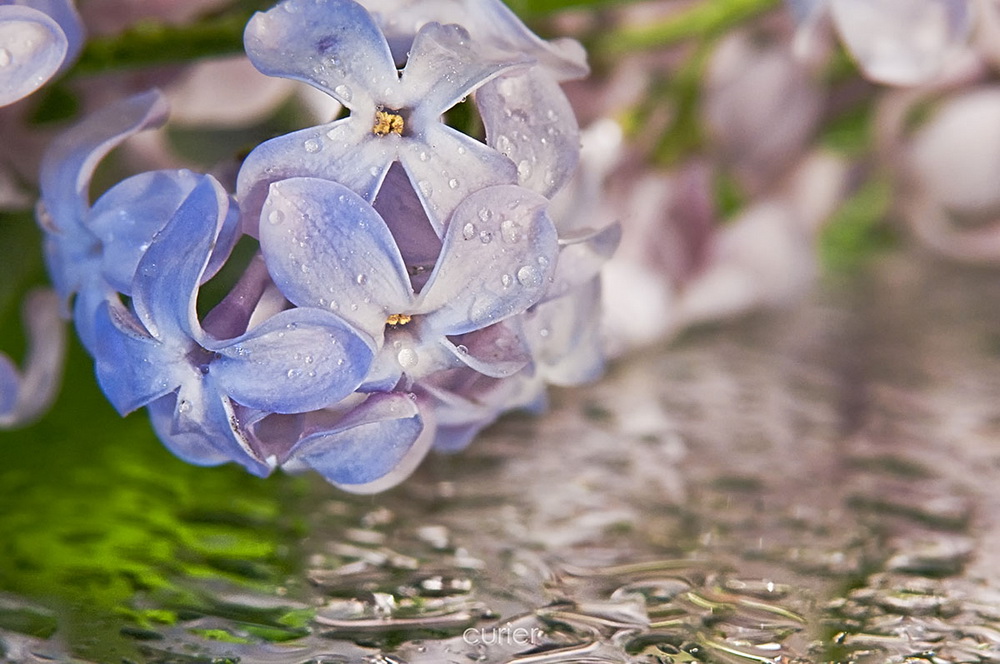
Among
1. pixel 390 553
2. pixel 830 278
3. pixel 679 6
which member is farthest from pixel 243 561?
pixel 830 278

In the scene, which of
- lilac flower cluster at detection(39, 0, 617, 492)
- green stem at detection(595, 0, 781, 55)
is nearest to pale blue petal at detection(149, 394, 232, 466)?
lilac flower cluster at detection(39, 0, 617, 492)

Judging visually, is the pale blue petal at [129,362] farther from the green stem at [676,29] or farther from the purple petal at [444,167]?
the green stem at [676,29]

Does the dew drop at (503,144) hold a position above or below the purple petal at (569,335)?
above

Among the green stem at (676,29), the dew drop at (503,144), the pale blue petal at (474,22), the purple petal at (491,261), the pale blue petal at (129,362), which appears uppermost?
the green stem at (676,29)

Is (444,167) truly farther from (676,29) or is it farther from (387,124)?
(676,29)

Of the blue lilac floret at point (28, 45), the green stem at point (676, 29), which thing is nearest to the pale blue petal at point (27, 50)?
the blue lilac floret at point (28, 45)

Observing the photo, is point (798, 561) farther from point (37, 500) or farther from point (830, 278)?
point (830, 278)

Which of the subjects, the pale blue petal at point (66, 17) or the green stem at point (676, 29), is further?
the green stem at point (676, 29)
